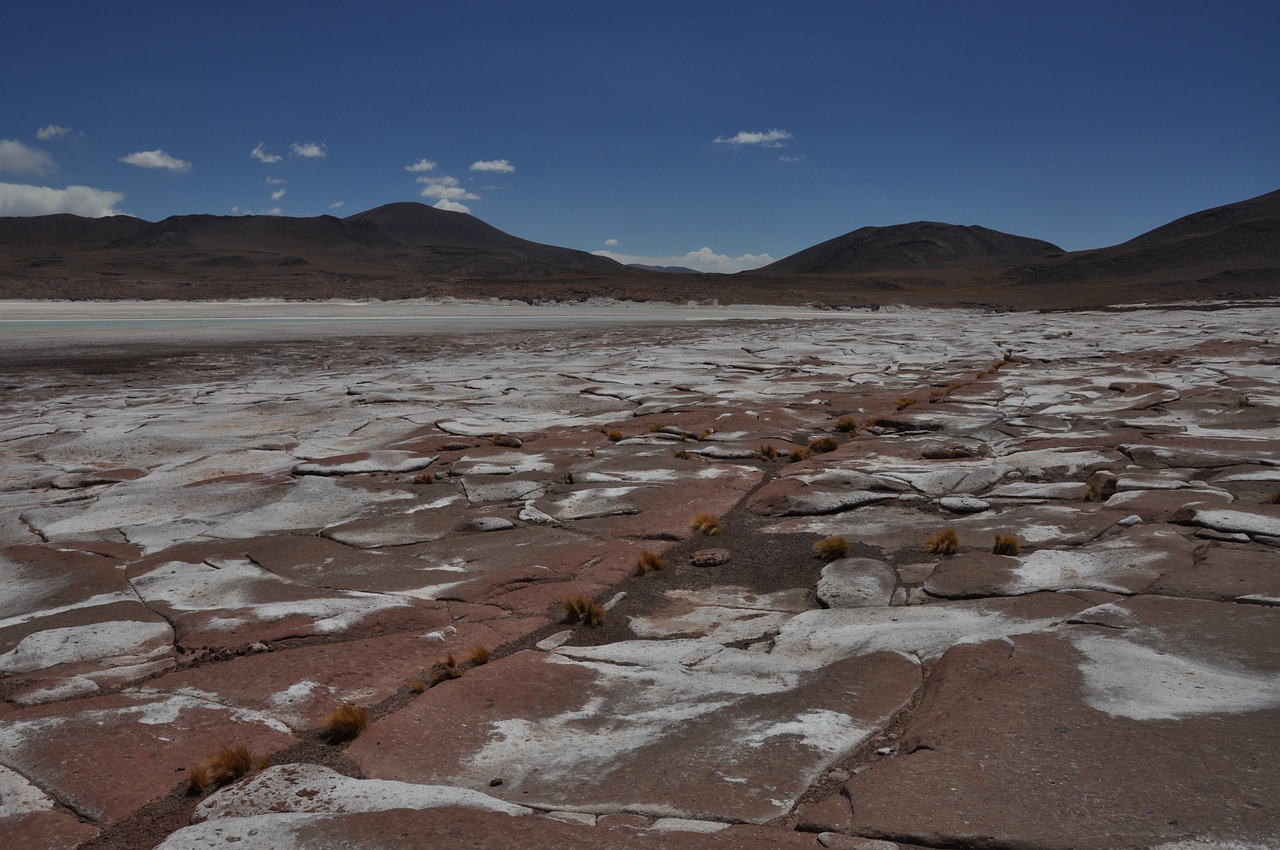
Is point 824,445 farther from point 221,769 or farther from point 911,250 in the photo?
point 911,250

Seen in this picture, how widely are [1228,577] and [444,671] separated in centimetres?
363

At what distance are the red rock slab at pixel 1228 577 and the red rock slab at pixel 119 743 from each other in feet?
12.7

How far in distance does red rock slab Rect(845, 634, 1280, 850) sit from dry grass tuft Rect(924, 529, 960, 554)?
1.83m

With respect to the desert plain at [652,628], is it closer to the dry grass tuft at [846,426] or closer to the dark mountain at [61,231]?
the dry grass tuft at [846,426]

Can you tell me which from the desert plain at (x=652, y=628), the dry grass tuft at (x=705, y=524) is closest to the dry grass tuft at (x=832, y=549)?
the desert plain at (x=652, y=628)

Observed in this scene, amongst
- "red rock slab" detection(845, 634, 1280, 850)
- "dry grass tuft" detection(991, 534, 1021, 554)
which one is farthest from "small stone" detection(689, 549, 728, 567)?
"red rock slab" detection(845, 634, 1280, 850)

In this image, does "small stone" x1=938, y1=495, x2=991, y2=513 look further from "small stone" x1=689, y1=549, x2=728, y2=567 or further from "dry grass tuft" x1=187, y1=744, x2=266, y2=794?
"dry grass tuft" x1=187, y1=744, x2=266, y2=794

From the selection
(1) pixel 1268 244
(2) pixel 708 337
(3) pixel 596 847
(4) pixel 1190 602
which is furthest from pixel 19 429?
(1) pixel 1268 244

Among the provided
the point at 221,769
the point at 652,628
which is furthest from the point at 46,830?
the point at 652,628

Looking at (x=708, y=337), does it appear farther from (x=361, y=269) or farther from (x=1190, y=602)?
(x=361, y=269)

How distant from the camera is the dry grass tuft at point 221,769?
2.90m

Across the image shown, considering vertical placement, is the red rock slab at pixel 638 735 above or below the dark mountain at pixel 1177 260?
below

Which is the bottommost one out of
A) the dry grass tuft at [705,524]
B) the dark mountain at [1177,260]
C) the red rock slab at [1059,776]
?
the dry grass tuft at [705,524]

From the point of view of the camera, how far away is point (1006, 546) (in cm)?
495
